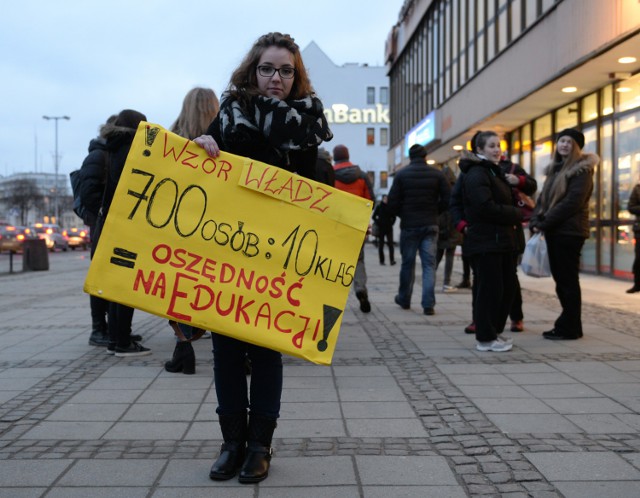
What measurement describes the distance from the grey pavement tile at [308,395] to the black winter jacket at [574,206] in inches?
115

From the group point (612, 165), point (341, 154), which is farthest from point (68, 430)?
point (612, 165)

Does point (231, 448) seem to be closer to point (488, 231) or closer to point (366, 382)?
point (366, 382)

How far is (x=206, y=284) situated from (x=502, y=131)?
775 inches

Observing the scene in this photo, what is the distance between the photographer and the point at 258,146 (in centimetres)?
325

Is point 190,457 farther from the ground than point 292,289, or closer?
closer

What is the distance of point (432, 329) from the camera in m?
7.62

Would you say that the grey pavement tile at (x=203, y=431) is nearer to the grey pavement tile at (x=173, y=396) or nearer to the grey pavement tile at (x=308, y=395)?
the grey pavement tile at (x=173, y=396)

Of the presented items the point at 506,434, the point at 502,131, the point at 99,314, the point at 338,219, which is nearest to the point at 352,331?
the point at 99,314

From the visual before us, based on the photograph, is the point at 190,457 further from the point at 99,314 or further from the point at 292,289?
the point at 99,314

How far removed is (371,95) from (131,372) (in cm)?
7258

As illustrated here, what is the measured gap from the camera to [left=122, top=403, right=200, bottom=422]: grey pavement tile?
13.7 feet

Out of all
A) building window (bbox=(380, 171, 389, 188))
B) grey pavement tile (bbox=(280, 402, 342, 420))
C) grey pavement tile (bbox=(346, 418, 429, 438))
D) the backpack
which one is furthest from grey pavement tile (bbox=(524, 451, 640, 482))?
building window (bbox=(380, 171, 389, 188))

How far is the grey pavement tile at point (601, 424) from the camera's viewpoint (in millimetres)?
3871

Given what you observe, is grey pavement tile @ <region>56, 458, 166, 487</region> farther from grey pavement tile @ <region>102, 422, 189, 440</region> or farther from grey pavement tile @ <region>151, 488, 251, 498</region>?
grey pavement tile @ <region>102, 422, 189, 440</region>
